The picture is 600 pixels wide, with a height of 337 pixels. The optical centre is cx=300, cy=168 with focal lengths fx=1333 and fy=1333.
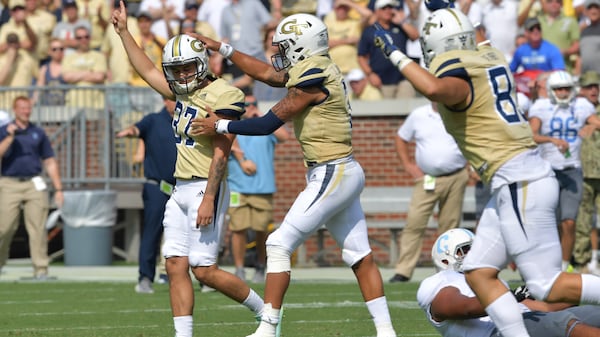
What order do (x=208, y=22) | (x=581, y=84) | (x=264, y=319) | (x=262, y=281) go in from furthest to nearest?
(x=208, y=22), (x=581, y=84), (x=262, y=281), (x=264, y=319)

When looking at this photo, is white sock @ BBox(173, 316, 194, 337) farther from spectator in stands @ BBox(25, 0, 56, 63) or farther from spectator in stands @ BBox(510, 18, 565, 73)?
spectator in stands @ BBox(25, 0, 56, 63)

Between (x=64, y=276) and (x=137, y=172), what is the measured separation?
2.90 meters

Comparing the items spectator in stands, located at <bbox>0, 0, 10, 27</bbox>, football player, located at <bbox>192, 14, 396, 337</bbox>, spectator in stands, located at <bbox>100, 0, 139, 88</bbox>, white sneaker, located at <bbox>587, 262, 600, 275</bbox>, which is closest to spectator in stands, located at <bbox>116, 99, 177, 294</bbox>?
football player, located at <bbox>192, 14, 396, 337</bbox>

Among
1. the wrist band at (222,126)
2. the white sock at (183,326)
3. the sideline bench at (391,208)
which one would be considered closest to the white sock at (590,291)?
the wrist band at (222,126)

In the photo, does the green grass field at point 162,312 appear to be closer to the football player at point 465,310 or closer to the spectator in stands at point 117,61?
the football player at point 465,310

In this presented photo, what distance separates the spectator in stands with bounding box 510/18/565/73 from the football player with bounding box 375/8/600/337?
32.2ft

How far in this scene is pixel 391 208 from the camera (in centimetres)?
1686

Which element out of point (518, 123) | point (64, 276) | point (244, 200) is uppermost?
point (518, 123)

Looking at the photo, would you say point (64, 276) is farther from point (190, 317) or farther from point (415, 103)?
point (190, 317)

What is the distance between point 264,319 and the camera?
8.01 meters

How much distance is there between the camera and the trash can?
17000 mm

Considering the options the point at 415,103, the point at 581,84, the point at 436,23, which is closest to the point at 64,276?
the point at 415,103

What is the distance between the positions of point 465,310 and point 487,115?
1.03m

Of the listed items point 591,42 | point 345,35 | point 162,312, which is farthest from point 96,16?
point 162,312
